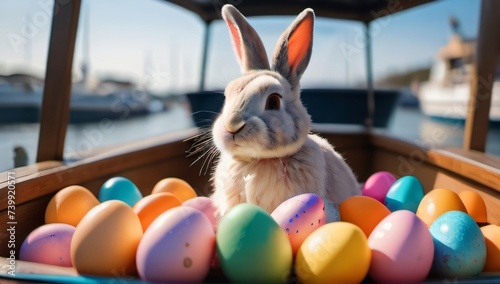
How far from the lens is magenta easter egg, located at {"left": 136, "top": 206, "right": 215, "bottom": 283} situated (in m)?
1.09

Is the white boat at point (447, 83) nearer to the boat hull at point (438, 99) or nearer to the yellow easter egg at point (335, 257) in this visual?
the boat hull at point (438, 99)

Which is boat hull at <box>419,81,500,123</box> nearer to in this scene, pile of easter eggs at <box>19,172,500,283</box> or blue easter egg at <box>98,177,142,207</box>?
blue easter egg at <box>98,177,142,207</box>

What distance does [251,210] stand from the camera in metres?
1.13

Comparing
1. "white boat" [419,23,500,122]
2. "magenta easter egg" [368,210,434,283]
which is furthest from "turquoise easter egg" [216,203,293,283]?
"white boat" [419,23,500,122]

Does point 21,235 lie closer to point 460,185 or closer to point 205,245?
point 205,245

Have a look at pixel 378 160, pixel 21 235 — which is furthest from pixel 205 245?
pixel 378 160

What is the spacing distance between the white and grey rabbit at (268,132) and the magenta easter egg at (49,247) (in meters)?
0.54

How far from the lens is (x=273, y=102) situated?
1.46 metres

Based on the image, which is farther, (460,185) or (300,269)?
(460,185)

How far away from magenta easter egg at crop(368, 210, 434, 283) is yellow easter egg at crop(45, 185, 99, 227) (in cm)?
108

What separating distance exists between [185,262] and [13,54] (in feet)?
5.90

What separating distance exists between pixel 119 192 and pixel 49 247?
546mm

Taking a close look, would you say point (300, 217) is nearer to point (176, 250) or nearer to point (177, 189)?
point (176, 250)

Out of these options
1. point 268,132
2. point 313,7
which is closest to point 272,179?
point 268,132
